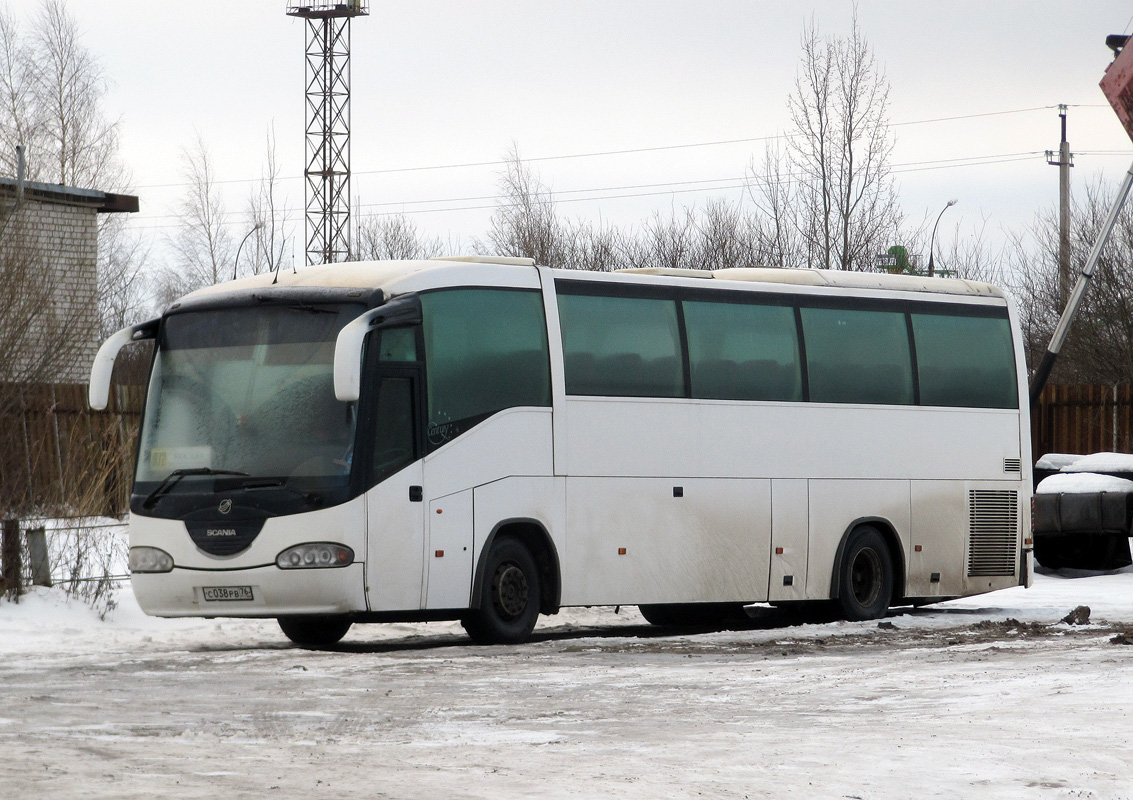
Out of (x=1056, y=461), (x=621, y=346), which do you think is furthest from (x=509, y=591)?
(x=1056, y=461)

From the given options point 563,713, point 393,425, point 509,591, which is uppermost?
point 393,425

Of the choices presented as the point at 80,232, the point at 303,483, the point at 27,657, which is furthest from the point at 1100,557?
the point at 80,232

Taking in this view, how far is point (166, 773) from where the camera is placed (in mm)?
7656

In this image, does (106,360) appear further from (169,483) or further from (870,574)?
(870,574)

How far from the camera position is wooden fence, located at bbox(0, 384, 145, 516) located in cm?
1972

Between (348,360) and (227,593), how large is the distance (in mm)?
2252

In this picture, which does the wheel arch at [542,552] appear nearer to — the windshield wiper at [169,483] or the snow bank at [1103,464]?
the windshield wiper at [169,483]

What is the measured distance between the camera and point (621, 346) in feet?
54.4

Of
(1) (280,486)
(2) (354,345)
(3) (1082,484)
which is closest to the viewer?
(2) (354,345)

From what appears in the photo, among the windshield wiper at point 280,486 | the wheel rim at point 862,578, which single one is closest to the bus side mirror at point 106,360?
the windshield wiper at point 280,486

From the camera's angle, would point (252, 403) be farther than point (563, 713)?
Yes

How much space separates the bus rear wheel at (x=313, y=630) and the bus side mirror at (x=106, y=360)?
251cm

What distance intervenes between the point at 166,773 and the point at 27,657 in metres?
6.82

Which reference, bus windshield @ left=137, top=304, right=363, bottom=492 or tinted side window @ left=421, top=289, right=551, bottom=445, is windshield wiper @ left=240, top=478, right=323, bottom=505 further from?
tinted side window @ left=421, top=289, right=551, bottom=445
